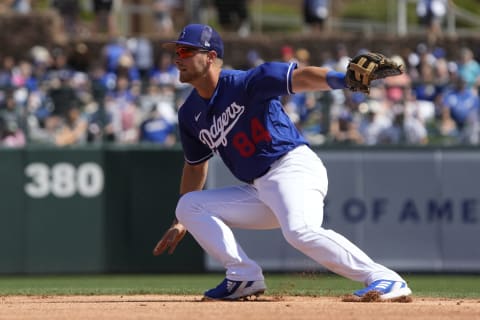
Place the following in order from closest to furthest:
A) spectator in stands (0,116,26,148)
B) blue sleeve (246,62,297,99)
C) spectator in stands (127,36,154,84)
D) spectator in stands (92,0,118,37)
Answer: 1. blue sleeve (246,62,297,99)
2. spectator in stands (0,116,26,148)
3. spectator in stands (127,36,154,84)
4. spectator in stands (92,0,118,37)

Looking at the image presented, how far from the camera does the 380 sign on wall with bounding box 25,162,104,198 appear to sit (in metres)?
12.7

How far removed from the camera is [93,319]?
6121 millimetres

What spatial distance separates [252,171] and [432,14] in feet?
37.6

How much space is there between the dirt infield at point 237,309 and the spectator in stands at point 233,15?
407 inches

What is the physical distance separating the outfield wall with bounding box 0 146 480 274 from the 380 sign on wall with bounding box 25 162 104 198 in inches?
0.5

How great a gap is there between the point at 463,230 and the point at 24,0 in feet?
29.3

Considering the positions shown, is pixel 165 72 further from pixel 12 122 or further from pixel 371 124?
pixel 371 124

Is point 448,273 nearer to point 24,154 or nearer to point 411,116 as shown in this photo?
point 411,116

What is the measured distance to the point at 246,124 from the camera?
6.86 meters

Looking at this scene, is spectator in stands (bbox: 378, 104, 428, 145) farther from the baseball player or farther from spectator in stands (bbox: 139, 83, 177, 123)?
the baseball player

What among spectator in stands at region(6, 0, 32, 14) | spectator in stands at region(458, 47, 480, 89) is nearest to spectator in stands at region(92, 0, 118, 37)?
spectator in stands at region(6, 0, 32, 14)

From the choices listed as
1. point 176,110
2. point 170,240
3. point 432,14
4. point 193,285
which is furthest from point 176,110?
point 432,14

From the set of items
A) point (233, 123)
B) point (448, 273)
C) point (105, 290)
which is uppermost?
point (233, 123)

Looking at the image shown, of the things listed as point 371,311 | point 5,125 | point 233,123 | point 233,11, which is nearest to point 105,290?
point 233,123
